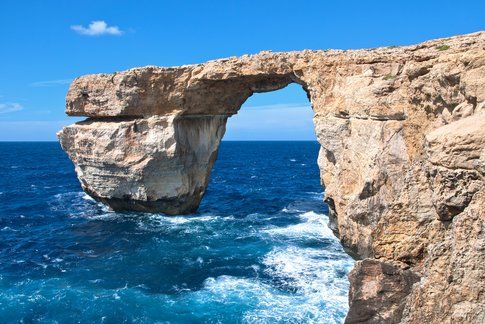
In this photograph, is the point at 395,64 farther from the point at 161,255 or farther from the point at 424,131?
the point at 161,255

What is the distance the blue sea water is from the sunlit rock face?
257 centimetres

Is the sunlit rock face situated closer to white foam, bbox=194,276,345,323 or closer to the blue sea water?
the blue sea water

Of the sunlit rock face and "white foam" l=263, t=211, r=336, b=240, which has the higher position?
the sunlit rock face

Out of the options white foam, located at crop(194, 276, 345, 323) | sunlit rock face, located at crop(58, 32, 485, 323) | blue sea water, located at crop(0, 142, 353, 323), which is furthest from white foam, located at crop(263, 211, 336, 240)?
white foam, located at crop(194, 276, 345, 323)

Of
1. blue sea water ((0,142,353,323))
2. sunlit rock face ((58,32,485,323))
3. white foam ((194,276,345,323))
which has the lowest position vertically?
white foam ((194,276,345,323))

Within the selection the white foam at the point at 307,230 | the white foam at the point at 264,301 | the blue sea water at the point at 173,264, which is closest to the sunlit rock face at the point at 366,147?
the blue sea water at the point at 173,264

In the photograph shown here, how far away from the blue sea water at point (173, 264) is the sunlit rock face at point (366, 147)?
2567 mm

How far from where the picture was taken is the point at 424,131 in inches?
546

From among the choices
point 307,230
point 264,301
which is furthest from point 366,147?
point 307,230

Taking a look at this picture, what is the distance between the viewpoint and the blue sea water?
1703 cm

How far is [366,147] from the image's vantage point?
16.4m

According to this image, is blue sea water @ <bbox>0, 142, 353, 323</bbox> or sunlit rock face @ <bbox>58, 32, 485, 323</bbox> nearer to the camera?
sunlit rock face @ <bbox>58, 32, 485, 323</bbox>

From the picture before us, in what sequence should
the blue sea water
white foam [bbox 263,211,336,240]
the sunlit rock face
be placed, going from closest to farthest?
the sunlit rock face < the blue sea water < white foam [bbox 263,211,336,240]

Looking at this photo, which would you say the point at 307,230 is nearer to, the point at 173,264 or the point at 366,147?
the point at 173,264
